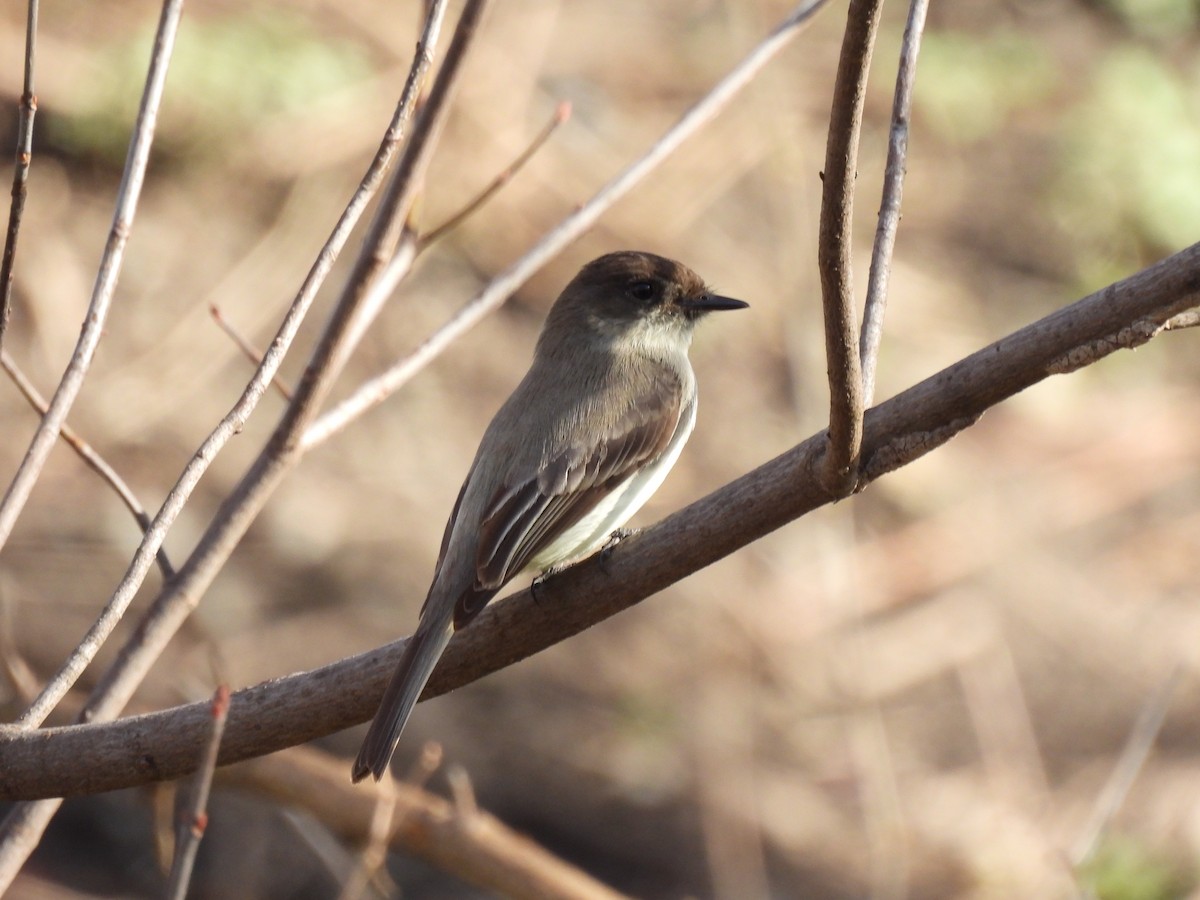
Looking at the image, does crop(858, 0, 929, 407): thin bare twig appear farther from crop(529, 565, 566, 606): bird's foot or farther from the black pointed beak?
the black pointed beak

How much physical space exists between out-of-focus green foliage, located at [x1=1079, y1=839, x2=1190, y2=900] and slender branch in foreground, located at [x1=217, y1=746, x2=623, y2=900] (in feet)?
12.5

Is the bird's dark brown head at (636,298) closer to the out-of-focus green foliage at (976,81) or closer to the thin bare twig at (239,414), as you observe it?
the thin bare twig at (239,414)

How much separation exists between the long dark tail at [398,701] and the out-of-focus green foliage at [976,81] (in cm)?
870

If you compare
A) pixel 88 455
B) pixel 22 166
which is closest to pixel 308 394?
pixel 88 455

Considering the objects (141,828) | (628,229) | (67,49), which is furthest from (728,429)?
(67,49)

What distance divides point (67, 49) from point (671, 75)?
4.30m

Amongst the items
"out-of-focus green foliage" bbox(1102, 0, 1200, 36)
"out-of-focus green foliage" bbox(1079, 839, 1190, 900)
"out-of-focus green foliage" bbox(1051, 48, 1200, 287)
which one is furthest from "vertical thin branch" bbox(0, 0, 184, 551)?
"out-of-focus green foliage" bbox(1102, 0, 1200, 36)

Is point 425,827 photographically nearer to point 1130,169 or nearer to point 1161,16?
point 1130,169

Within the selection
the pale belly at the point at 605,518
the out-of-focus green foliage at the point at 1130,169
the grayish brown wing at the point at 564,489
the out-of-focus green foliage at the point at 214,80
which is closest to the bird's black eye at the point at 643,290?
the grayish brown wing at the point at 564,489

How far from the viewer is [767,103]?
403 inches

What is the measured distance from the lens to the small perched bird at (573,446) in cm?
332

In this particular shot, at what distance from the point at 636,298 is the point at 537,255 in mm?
1448

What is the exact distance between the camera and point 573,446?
13.3 ft

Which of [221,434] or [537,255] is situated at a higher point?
[537,255]
